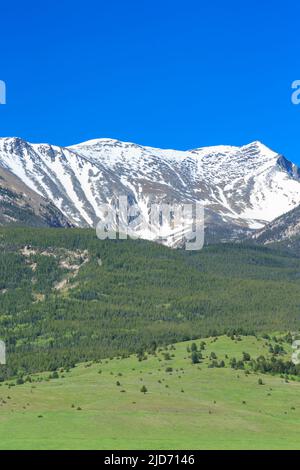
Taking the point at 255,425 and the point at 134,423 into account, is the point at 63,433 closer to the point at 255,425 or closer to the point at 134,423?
the point at 134,423
